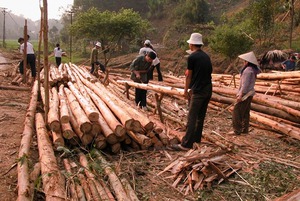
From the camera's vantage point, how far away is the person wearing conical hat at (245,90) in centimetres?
590

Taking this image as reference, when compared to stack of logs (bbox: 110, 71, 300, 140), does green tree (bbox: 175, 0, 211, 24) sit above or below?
above

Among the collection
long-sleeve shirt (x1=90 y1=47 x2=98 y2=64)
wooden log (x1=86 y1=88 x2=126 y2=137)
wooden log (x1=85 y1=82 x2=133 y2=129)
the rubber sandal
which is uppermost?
long-sleeve shirt (x1=90 y1=47 x2=98 y2=64)

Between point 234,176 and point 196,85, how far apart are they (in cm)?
157

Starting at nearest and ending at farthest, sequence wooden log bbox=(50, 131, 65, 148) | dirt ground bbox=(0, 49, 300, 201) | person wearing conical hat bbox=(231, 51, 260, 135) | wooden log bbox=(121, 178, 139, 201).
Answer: wooden log bbox=(121, 178, 139, 201) → dirt ground bbox=(0, 49, 300, 201) → wooden log bbox=(50, 131, 65, 148) → person wearing conical hat bbox=(231, 51, 260, 135)

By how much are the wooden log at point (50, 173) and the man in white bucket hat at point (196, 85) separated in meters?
1.93

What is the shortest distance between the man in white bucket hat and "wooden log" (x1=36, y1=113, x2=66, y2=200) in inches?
76.0

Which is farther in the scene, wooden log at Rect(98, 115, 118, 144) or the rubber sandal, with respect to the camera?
the rubber sandal

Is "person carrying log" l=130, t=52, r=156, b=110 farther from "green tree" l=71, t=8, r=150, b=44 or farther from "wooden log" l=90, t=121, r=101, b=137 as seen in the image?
"green tree" l=71, t=8, r=150, b=44

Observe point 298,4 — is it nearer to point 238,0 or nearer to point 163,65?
point 163,65

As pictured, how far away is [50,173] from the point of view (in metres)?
3.48

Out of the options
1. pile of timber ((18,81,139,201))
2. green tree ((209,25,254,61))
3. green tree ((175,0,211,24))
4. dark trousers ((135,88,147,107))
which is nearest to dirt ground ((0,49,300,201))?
pile of timber ((18,81,139,201))

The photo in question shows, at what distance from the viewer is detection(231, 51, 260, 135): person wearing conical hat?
590cm

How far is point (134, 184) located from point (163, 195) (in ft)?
1.22

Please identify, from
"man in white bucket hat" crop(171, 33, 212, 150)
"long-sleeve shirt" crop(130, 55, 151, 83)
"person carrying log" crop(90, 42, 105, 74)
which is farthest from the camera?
"person carrying log" crop(90, 42, 105, 74)
